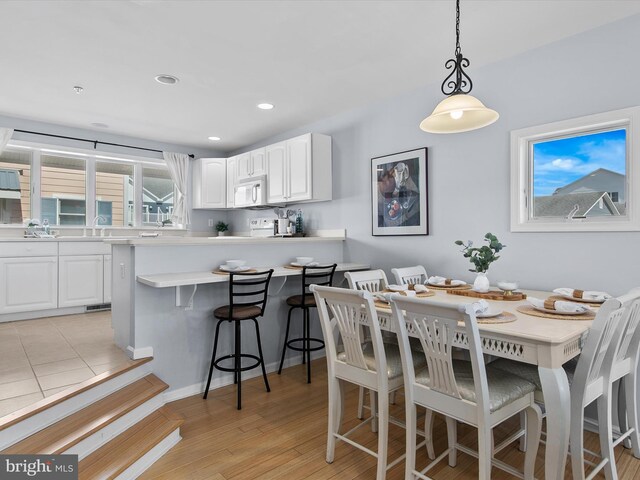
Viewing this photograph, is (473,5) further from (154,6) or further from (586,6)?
(154,6)

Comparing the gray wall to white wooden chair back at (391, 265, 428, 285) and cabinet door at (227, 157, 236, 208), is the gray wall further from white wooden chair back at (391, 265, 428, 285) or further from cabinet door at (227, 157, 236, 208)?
cabinet door at (227, 157, 236, 208)

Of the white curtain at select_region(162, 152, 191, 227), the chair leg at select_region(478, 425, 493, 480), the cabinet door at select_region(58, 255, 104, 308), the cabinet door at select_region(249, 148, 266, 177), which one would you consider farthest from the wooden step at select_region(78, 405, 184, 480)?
the white curtain at select_region(162, 152, 191, 227)

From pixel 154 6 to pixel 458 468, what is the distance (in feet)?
10.3

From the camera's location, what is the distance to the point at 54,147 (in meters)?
4.81

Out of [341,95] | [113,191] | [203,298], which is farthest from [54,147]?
[341,95]

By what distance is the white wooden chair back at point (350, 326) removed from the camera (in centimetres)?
186

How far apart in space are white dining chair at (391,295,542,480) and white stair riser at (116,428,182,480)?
1.42 metres

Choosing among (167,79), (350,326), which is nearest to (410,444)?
(350,326)

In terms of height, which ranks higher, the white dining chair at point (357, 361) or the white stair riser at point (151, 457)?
the white dining chair at point (357, 361)

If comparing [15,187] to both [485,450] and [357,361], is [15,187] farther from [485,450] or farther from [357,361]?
[485,450]

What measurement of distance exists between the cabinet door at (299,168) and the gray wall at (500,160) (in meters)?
0.40

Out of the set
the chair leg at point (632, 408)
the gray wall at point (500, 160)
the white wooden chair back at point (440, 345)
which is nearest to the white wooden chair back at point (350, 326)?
the white wooden chair back at point (440, 345)

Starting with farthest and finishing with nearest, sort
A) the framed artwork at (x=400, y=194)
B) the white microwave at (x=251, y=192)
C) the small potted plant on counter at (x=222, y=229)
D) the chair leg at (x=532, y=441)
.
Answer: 1. the small potted plant on counter at (x=222, y=229)
2. the white microwave at (x=251, y=192)
3. the framed artwork at (x=400, y=194)
4. the chair leg at (x=532, y=441)

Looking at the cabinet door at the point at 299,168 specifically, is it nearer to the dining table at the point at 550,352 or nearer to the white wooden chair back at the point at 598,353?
the dining table at the point at 550,352
